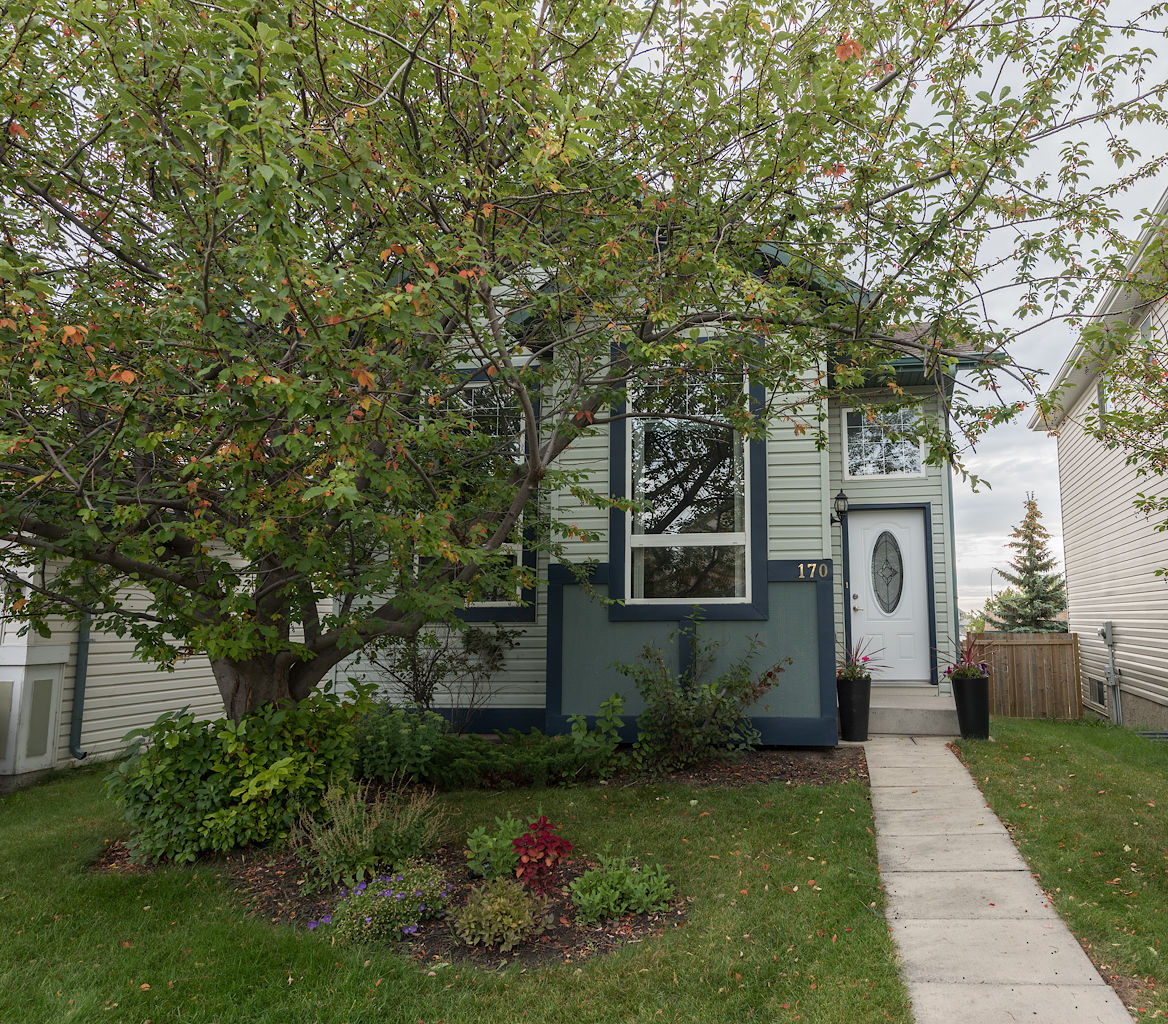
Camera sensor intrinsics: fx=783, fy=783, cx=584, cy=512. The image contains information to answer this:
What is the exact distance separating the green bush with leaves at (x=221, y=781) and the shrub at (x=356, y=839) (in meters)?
0.23

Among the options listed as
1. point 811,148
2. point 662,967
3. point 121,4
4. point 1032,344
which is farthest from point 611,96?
point 662,967

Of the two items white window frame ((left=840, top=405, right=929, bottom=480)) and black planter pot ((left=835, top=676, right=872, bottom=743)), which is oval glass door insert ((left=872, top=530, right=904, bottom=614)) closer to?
white window frame ((left=840, top=405, right=929, bottom=480))

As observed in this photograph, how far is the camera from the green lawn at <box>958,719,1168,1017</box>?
11.4ft

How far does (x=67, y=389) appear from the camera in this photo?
3512 mm

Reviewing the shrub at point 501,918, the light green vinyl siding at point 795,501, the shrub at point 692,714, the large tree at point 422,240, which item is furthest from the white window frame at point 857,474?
the shrub at point 501,918

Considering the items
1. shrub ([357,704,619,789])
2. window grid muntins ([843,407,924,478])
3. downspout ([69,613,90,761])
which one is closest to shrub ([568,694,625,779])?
shrub ([357,704,619,789])

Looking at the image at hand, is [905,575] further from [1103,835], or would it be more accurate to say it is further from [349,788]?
[349,788]

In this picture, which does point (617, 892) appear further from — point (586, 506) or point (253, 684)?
point (586, 506)

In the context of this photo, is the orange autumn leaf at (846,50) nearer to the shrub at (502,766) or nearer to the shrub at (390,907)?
the shrub at (390,907)

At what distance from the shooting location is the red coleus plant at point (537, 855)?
401cm

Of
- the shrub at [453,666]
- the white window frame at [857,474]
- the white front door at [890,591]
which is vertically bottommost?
the shrub at [453,666]

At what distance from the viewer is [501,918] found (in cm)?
370

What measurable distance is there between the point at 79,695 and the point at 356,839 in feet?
16.9

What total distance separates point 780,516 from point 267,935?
5.42m
